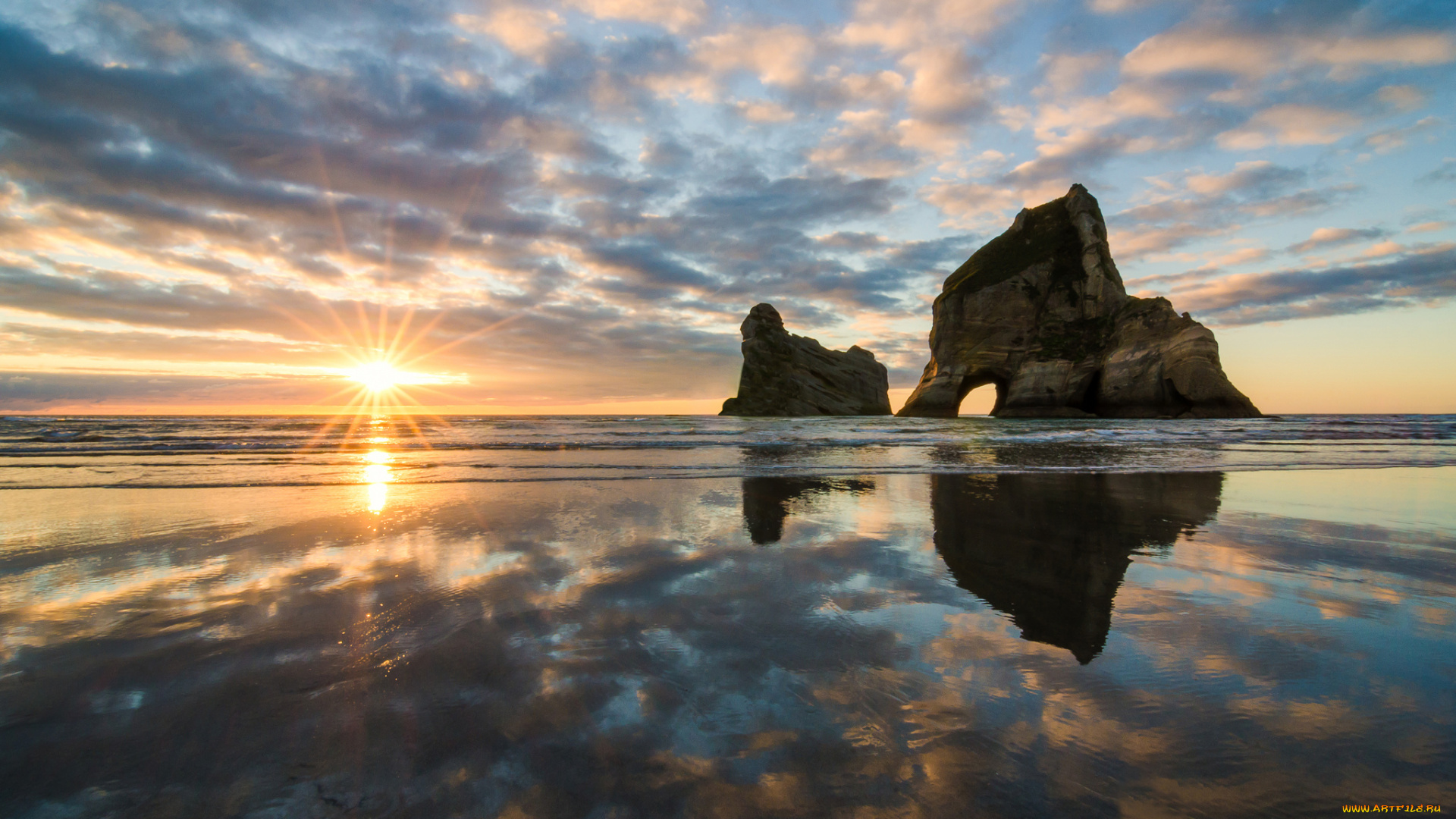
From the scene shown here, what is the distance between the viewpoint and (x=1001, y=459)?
42.0 ft

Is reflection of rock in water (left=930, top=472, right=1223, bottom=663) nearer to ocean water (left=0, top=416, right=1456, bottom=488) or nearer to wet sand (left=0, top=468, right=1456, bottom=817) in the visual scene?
wet sand (left=0, top=468, right=1456, bottom=817)

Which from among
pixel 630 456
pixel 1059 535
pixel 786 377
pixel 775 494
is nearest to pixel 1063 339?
pixel 786 377

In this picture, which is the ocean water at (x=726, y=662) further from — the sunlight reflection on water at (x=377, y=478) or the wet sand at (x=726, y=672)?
the sunlight reflection on water at (x=377, y=478)

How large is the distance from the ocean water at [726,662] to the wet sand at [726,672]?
1 cm

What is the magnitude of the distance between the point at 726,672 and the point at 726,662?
0.34ft

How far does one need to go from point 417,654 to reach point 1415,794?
3.57m

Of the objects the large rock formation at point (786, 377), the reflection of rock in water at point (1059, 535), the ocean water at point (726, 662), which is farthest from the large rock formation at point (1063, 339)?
the ocean water at point (726, 662)

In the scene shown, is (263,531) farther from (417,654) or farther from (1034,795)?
(1034,795)

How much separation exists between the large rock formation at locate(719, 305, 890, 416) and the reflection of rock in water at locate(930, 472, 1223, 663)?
58.6 meters

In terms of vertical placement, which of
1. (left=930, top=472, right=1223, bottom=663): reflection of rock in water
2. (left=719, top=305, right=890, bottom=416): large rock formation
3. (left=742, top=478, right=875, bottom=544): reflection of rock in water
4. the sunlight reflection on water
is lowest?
(left=930, top=472, right=1223, bottom=663): reflection of rock in water

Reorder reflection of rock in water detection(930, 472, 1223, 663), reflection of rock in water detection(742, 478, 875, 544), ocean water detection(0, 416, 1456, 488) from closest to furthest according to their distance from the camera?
reflection of rock in water detection(930, 472, 1223, 663), reflection of rock in water detection(742, 478, 875, 544), ocean water detection(0, 416, 1456, 488)

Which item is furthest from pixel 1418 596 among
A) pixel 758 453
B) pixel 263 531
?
pixel 758 453

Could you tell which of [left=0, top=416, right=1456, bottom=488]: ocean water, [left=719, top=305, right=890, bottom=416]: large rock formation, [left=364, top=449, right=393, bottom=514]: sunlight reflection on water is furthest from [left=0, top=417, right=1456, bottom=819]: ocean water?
[left=719, top=305, right=890, bottom=416]: large rock formation

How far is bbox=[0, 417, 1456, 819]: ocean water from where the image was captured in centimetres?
158
